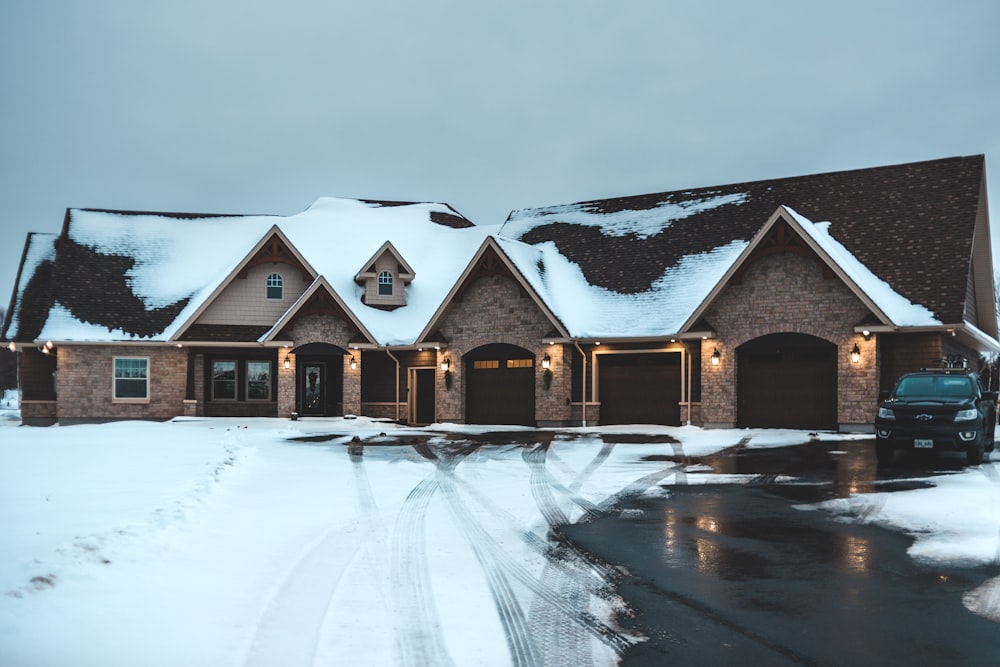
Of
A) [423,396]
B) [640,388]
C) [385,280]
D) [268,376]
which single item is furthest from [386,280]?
[640,388]

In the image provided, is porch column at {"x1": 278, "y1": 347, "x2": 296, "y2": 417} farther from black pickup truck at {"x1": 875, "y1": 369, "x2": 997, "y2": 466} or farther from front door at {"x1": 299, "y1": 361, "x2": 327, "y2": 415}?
black pickup truck at {"x1": 875, "y1": 369, "x2": 997, "y2": 466}

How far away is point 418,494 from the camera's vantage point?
40.2 ft

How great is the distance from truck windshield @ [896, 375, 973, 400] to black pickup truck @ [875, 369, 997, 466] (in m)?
0.02

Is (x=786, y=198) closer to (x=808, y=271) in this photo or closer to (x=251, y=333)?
(x=808, y=271)

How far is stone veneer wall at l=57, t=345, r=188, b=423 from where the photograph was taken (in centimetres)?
3145

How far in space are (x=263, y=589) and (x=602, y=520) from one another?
15.6ft

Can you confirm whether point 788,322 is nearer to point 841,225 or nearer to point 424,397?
point 841,225

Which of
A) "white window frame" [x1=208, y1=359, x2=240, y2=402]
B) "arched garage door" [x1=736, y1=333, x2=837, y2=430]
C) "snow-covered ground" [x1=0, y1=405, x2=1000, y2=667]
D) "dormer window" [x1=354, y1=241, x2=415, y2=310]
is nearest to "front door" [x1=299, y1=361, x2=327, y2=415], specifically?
"white window frame" [x1=208, y1=359, x2=240, y2=402]

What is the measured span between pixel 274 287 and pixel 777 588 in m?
28.4

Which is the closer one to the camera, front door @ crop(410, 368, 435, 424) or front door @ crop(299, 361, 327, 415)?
front door @ crop(410, 368, 435, 424)

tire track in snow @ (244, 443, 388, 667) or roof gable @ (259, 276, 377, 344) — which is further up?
roof gable @ (259, 276, 377, 344)

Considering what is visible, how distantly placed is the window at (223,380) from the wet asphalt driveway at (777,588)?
24901mm

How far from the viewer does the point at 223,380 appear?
3297cm

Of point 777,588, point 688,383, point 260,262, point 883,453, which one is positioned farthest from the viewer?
point 260,262
